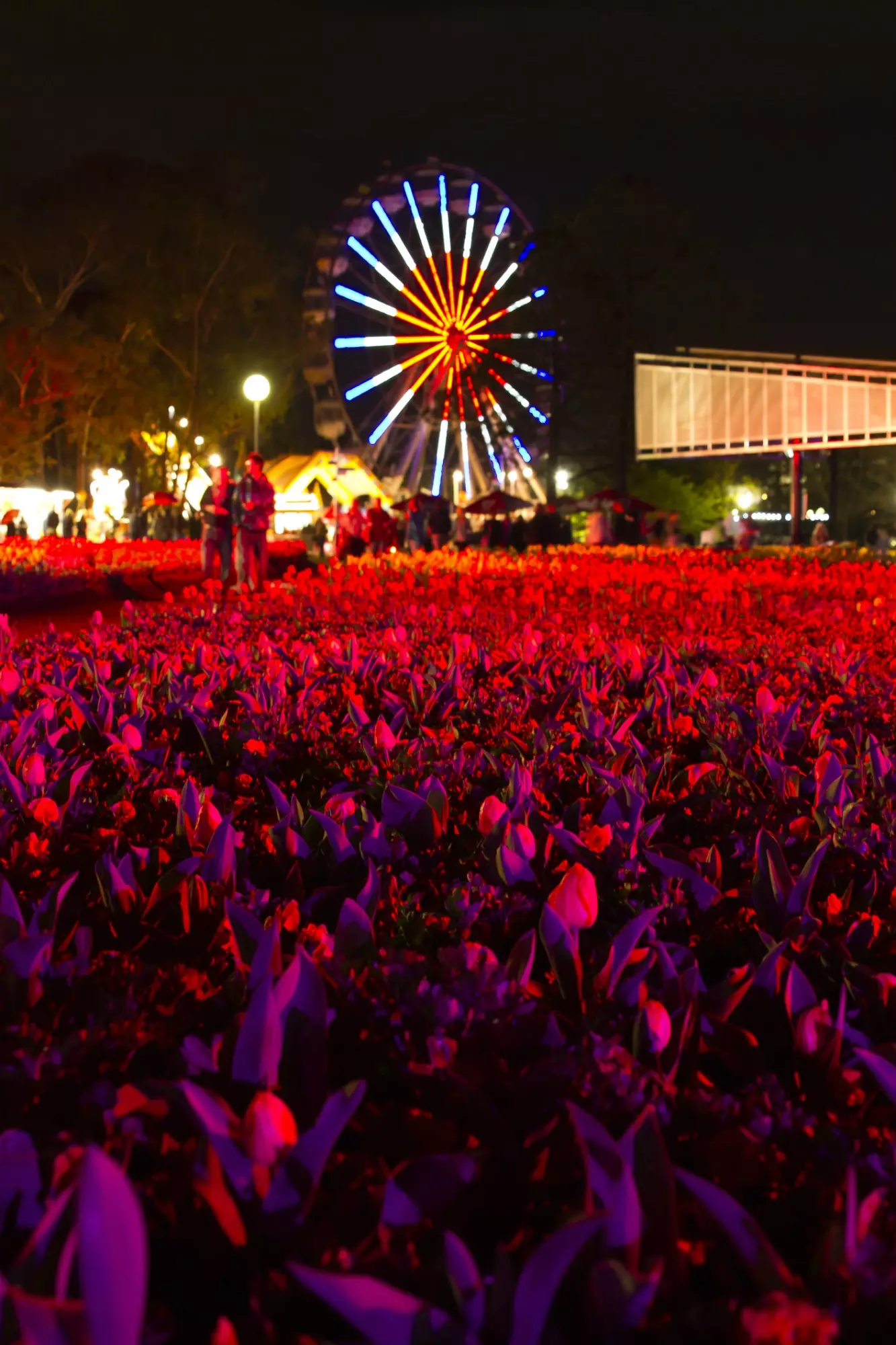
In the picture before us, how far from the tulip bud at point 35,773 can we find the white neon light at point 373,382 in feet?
158

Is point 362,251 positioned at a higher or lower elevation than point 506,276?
higher

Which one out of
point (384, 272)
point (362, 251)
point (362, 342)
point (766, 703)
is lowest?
point (766, 703)

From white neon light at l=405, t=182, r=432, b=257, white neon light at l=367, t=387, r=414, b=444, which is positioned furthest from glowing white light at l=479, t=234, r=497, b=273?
white neon light at l=367, t=387, r=414, b=444

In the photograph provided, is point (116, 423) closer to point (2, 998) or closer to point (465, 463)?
point (465, 463)

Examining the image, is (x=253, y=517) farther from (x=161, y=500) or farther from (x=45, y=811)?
(x=161, y=500)

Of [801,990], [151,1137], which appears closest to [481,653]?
[801,990]

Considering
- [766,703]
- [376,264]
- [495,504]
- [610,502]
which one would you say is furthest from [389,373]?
[766,703]

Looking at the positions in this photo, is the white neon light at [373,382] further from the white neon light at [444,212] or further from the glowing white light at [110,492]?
the glowing white light at [110,492]

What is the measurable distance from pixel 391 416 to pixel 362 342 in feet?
10.1

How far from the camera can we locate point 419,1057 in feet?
5.95

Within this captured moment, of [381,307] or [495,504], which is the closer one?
[495,504]

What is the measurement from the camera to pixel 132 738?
12.6ft

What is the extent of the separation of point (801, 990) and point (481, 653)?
403 centimetres

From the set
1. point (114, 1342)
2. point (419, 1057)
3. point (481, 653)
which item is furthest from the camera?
point (481, 653)
